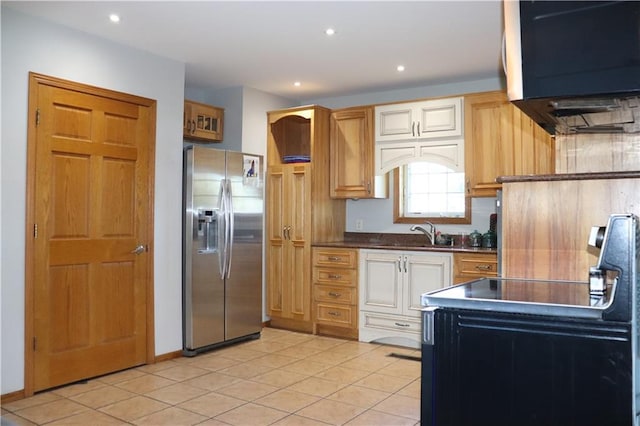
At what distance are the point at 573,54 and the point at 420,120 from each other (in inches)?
128

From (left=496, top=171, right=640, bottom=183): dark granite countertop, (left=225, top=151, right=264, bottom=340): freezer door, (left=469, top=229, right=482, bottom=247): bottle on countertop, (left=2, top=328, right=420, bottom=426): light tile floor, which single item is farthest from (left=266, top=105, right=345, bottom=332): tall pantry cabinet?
(left=496, top=171, right=640, bottom=183): dark granite countertop

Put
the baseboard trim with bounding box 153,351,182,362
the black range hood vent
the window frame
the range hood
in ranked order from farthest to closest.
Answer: the window frame < the baseboard trim with bounding box 153,351,182,362 < the black range hood vent < the range hood

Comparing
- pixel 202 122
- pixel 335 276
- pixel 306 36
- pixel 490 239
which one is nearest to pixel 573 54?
pixel 306 36

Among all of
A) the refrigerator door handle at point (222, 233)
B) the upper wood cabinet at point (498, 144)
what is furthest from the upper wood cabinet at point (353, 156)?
the refrigerator door handle at point (222, 233)

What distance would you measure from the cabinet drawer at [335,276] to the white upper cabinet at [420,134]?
104 centimetres

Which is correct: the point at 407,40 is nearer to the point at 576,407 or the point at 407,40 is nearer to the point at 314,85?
the point at 314,85

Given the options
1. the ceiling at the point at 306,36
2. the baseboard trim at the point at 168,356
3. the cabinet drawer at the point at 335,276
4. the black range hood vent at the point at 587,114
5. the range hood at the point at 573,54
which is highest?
the ceiling at the point at 306,36

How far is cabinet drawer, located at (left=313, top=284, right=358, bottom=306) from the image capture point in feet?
16.1

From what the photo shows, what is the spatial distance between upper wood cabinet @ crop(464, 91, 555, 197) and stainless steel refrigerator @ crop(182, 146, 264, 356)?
203 cm

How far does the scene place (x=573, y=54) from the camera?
5.16ft

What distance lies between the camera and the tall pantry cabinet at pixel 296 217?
5148 mm

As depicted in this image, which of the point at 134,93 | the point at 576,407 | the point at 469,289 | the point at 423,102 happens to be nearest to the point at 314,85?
the point at 423,102

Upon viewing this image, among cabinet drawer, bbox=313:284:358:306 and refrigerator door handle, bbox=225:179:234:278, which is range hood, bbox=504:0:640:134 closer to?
refrigerator door handle, bbox=225:179:234:278

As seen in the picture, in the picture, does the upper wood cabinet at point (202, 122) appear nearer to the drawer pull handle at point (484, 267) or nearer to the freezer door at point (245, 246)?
the freezer door at point (245, 246)
